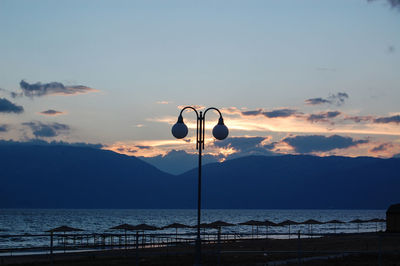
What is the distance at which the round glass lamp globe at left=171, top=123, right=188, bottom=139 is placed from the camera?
2270 cm

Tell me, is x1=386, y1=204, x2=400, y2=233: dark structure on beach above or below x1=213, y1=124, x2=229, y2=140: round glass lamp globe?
below

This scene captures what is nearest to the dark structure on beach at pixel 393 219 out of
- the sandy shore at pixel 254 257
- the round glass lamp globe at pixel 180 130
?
the sandy shore at pixel 254 257

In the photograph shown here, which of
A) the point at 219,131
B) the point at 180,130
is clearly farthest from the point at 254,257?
the point at 180,130

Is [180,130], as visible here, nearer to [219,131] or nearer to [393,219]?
[219,131]

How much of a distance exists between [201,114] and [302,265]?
30.7ft

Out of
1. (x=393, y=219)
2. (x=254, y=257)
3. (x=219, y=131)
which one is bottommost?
(x=254, y=257)

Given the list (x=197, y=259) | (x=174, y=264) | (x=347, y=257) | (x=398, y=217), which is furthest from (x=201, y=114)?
(x=398, y=217)

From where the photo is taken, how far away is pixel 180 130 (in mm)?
22703

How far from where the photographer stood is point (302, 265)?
2670 cm

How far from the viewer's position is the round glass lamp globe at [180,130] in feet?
74.5

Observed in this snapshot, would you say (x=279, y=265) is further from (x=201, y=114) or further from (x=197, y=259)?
(x=201, y=114)

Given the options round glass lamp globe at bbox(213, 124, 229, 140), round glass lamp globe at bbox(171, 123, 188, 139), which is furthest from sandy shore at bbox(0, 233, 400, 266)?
round glass lamp globe at bbox(171, 123, 188, 139)

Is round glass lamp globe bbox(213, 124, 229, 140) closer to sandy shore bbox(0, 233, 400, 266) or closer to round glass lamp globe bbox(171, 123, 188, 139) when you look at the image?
round glass lamp globe bbox(171, 123, 188, 139)

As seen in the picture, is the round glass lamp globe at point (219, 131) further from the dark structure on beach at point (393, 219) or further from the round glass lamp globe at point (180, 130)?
the dark structure on beach at point (393, 219)
